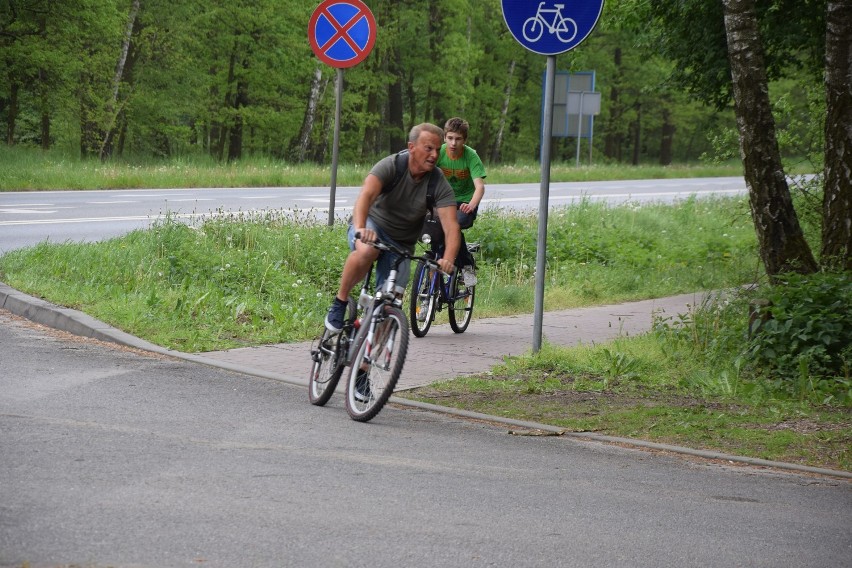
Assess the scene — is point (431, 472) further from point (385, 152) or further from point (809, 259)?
point (385, 152)

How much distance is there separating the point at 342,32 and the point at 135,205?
30.8 ft

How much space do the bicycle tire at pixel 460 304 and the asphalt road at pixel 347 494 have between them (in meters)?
3.37

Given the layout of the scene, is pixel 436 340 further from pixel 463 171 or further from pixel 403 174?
pixel 403 174

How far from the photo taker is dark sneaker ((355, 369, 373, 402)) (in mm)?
7195

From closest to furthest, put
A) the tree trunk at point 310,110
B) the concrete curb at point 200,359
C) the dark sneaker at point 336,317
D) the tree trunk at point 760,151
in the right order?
the concrete curb at point 200,359 → the dark sneaker at point 336,317 → the tree trunk at point 760,151 → the tree trunk at point 310,110

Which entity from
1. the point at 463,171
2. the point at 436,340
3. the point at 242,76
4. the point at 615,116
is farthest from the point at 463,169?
the point at 615,116

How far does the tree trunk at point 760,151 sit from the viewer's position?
367 inches

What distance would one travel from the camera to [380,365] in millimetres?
7109

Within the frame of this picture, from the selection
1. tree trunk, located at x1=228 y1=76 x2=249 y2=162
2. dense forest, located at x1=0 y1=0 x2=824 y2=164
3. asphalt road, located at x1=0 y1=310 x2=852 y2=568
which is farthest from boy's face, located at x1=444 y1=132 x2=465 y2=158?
tree trunk, located at x1=228 y1=76 x2=249 y2=162

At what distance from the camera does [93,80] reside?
42.9m

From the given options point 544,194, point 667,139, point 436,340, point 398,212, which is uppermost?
point 667,139

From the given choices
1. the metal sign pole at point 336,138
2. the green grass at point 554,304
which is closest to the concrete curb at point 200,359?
the green grass at point 554,304

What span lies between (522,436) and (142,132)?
1719 inches

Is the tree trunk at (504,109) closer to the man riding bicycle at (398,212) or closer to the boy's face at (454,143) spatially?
the boy's face at (454,143)
